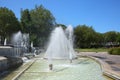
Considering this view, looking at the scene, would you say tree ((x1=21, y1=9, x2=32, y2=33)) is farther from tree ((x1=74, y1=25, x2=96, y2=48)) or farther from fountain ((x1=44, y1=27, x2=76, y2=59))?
fountain ((x1=44, y1=27, x2=76, y2=59))

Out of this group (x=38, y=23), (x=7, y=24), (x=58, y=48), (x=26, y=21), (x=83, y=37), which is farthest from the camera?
(x=83, y=37)

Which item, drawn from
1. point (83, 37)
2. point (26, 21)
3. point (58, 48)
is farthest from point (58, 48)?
point (83, 37)

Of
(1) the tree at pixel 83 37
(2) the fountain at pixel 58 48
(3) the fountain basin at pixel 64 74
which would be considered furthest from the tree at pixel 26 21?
(3) the fountain basin at pixel 64 74

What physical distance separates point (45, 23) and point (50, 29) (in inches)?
93.3

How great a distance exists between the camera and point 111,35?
127438 mm

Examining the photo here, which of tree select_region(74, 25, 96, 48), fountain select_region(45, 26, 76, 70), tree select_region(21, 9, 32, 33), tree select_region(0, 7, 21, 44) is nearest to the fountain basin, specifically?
fountain select_region(45, 26, 76, 70)

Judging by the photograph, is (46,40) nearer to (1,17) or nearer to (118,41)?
(1,17)

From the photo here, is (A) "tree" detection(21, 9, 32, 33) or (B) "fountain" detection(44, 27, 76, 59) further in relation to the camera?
(A) "tree" detection(21, 9, 32, 33)

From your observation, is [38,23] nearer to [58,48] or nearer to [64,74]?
[58,48]

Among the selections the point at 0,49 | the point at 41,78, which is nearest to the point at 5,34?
the point at 0,49

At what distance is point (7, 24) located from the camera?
68312 mm

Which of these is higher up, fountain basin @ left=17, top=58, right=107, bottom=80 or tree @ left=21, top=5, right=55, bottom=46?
tree @ left=21, top=5, right=55, bottom=46

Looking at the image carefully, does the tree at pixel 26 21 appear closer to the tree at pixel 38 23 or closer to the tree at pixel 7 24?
the tree at pixel 38 23

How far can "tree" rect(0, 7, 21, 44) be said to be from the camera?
2704 inches
